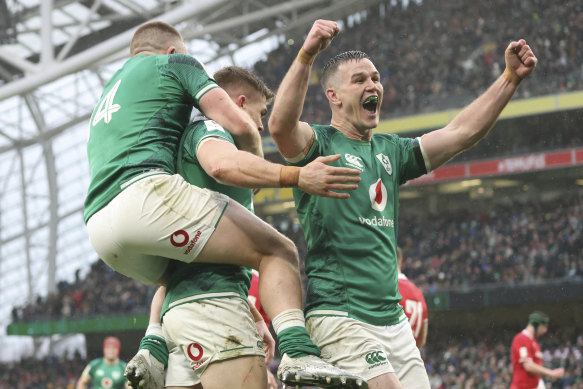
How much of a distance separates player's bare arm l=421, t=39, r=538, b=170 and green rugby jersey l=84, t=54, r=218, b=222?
4.50 ft

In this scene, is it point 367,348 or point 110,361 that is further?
A: point 110,361

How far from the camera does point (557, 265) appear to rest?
22.7 m

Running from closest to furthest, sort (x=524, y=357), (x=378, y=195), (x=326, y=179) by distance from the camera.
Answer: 1. (x=326, y=179)
2. (x=378, y=195)
3. (x=524, y=357)

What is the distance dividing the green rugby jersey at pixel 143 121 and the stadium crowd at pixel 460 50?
22.0m

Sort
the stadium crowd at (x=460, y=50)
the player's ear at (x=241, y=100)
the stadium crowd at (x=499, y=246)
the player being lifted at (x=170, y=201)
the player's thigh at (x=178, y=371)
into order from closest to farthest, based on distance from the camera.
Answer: the player being lifted at (x=170, y=201) < the player's thigh at (x=178, y=371) < the player's ear at (x=241, y=100) < the stadium crowd at (x=499, y=246) < the stadium crowd at (x=460, y=50)

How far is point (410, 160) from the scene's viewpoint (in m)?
4.32

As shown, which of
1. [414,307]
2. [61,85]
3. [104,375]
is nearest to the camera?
[414,307]

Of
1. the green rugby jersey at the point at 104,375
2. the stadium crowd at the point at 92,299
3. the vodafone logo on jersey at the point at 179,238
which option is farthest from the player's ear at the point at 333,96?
the stadium crowd at the point at 92,299

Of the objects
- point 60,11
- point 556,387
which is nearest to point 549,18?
point 556,387

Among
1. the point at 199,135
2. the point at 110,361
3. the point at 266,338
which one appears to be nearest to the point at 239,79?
the point at 199,135

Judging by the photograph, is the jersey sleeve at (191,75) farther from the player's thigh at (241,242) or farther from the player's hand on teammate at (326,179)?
the player's hand on teammate at (326,179)

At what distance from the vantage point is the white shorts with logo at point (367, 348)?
12.1 feet

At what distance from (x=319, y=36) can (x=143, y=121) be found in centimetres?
88

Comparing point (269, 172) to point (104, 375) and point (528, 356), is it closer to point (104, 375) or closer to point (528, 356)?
point (528, 356)
